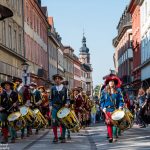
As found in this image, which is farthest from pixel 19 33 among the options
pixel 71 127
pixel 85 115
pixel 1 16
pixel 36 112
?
pixel 1 16

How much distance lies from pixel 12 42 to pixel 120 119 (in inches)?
964

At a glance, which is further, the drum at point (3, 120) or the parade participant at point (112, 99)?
the drum at point (3, 120)

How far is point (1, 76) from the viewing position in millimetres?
30609

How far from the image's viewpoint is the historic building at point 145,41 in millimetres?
42050

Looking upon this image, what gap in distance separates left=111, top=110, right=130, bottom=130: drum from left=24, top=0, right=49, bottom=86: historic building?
97.5 feet

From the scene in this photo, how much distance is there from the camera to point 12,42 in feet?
119

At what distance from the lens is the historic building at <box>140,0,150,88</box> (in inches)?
1656

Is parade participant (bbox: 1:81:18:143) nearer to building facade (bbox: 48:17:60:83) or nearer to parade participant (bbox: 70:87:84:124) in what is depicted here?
parade participant (bbox: 70:87:84:124)

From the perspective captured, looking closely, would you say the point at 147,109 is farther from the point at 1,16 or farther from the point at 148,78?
the point at 148,78

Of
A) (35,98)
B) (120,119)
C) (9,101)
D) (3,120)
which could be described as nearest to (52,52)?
(35,98)

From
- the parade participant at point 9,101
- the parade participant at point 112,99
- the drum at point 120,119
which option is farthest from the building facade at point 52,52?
the drum at point 120,119

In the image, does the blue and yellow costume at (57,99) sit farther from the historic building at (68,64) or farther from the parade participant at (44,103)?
the historic building at (68,64)

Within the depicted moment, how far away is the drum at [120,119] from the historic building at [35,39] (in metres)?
29.7

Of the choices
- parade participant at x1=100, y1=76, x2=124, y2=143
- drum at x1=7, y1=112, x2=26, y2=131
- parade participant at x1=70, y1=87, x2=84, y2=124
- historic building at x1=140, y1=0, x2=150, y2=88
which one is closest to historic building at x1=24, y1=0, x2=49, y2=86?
historic building at x1=140, y1=0, x2=150, y2=88
